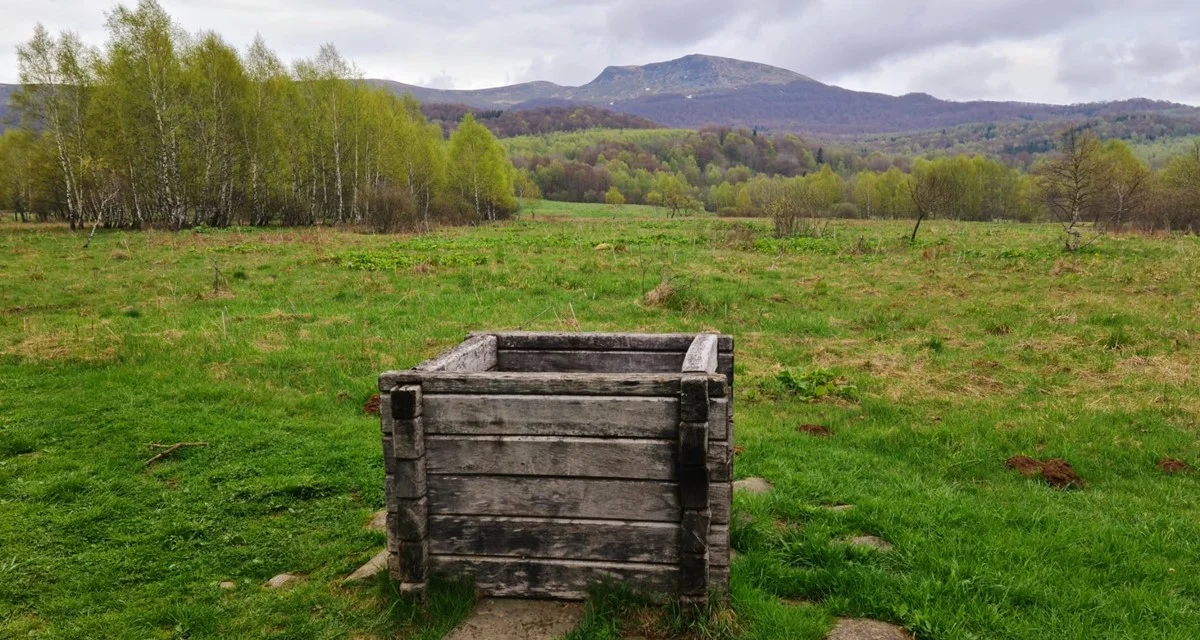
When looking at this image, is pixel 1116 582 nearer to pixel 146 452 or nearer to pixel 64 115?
pixel 146 452

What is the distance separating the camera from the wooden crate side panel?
13.6 feet

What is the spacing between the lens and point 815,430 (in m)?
8.41

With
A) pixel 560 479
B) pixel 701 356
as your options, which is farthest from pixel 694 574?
pixel 701 356

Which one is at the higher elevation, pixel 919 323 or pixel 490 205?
pixel 490 205

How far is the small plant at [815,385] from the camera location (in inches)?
382

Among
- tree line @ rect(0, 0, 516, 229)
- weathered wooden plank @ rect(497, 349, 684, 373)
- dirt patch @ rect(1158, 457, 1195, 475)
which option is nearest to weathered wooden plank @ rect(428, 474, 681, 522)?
weathered wooden plank @ rect(497, 349, 684, 373)

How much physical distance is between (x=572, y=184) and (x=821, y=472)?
115 meters

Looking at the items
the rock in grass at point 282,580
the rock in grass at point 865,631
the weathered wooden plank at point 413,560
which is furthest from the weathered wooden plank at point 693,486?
the rock in grass at point 282,580

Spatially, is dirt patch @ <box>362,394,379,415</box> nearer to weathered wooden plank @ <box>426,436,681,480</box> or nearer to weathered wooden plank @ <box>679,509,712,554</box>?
weathered wooden plank @ <box>426,436,681,480</box>

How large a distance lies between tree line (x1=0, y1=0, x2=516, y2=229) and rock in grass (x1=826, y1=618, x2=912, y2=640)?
35568 millimetres

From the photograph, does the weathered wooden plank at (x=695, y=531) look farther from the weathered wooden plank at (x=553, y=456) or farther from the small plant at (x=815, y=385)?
the small plant at (x=815, y=385)

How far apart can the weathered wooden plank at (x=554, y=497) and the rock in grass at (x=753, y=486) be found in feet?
7.93

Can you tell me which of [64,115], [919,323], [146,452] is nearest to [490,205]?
[64,115]

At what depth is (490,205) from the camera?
59.1 metres
